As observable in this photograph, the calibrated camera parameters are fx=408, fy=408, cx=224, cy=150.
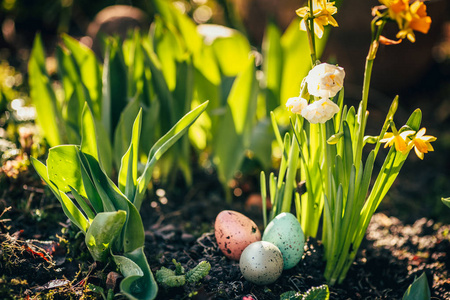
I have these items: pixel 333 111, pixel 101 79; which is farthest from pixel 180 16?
pixel 333 111

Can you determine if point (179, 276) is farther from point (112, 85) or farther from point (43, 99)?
point (43, 99)

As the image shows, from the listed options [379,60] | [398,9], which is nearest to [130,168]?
[398,9]

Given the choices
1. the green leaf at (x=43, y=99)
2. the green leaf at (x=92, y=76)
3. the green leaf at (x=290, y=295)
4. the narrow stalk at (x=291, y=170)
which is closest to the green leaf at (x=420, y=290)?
the green leaf at (x=290, y=295)

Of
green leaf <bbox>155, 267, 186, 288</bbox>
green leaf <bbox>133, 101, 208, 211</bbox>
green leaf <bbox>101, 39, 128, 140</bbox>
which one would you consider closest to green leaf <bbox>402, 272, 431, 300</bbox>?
green leaf <bbox>155, 267, 186, 288</bbox>

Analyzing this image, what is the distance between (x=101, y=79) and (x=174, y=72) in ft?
0.98

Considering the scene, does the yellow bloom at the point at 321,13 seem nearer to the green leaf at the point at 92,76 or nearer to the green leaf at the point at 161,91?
the green leaf at the point at 161,91

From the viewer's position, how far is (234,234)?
1.26m

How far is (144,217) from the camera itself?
1.64 m

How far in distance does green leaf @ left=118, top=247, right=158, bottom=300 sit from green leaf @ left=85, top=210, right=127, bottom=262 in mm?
70

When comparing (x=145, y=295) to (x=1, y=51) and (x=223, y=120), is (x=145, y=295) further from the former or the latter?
(x=1, y=51)

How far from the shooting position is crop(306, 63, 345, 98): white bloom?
Answer: 3.18ft

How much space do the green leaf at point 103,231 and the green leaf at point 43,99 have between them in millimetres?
715

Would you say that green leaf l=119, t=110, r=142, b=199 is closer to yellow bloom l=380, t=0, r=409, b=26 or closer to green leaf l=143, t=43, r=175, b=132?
green leaf l=143, t=43, r=175, b=132

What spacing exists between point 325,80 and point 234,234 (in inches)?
22.0
